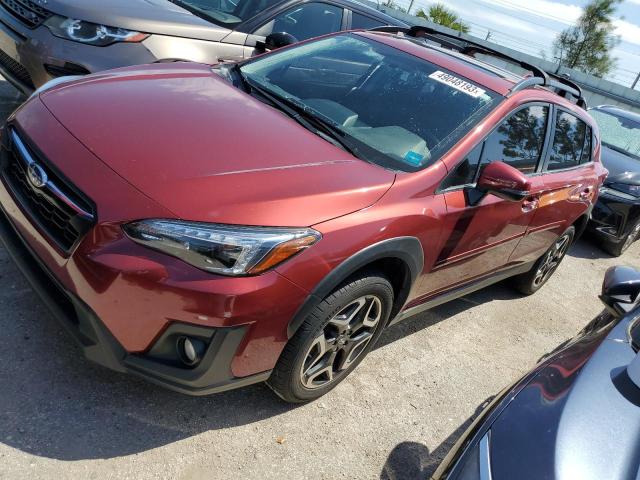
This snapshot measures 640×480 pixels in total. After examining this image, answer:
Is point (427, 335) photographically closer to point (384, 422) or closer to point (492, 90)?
point (384, 422)

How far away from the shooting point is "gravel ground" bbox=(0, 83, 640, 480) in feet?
7.36

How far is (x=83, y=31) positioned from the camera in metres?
4.22

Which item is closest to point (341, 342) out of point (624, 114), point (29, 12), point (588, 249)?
point (29, 12)

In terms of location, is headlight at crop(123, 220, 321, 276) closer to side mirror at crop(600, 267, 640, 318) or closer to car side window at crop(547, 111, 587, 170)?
side mirror at crop(600, 267, 640, 318)

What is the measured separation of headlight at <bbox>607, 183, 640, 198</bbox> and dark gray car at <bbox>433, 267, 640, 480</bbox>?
4.75 meters

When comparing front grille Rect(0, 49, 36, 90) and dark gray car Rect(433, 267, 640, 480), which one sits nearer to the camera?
dark gray car Rect(433, 267, 640, 480)

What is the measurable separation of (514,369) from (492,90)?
1.85 metres

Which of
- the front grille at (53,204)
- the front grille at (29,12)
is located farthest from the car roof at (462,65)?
the front grille at (29,12)

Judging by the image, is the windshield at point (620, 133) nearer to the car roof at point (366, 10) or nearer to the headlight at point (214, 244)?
the car roof at point (366, 10)

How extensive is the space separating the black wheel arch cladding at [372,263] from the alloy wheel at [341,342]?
7.3 inches

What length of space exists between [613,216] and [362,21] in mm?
3605

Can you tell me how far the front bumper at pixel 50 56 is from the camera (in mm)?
4094

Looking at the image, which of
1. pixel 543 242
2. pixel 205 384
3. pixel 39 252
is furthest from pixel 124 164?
pixel 543 242

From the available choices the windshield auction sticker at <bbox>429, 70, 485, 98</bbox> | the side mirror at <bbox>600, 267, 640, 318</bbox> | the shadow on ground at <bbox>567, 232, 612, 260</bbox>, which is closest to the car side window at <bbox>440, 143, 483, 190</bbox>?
the windshield auction sticker at <bbox>429, 70, 485, 98</bbox>
